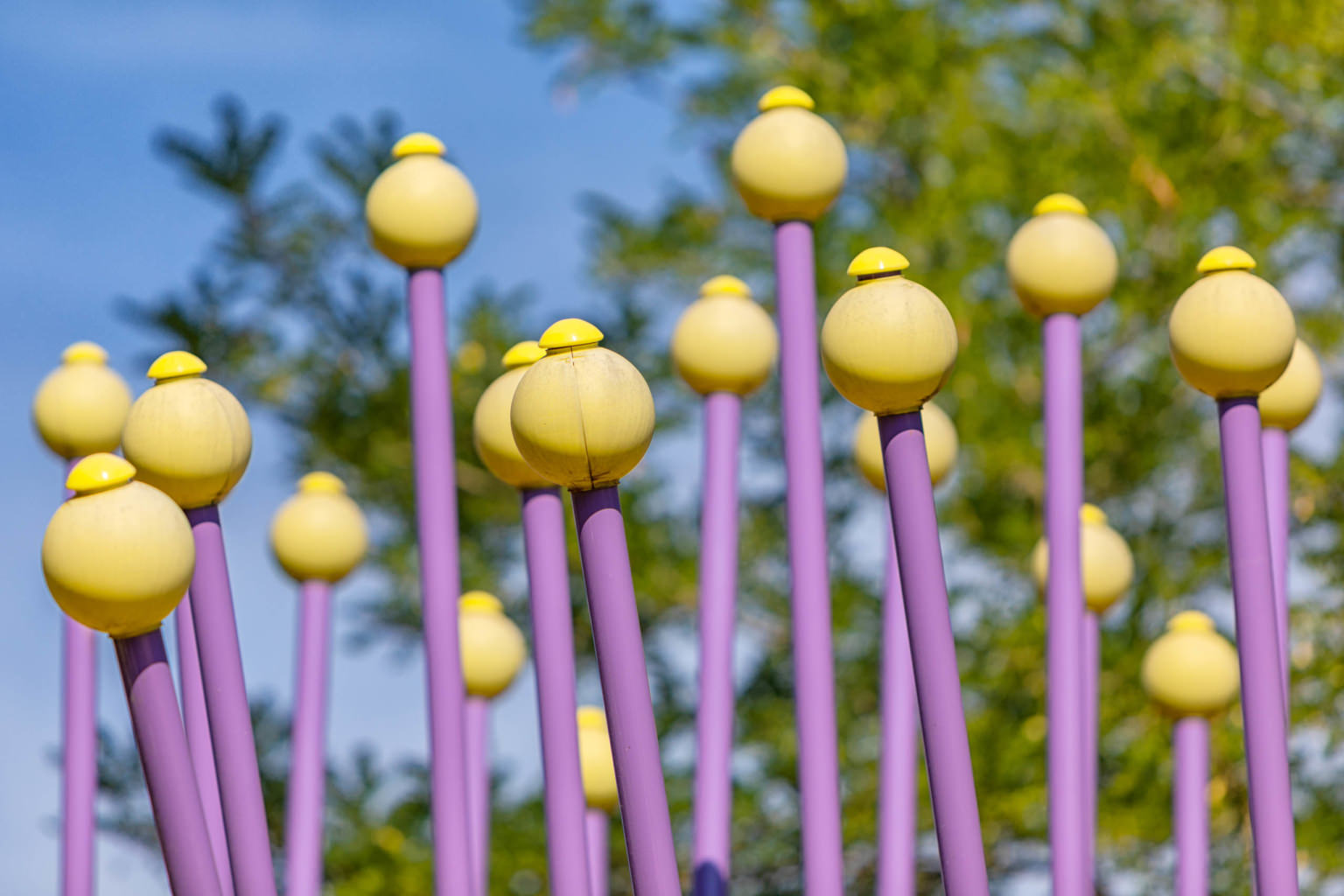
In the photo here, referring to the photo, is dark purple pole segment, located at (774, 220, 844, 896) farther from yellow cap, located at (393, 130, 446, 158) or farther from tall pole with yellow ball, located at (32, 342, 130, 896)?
tall pole with yellow ball, located at (32, 342, 130, 896)

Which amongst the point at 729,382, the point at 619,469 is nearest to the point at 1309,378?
the point at 729,382

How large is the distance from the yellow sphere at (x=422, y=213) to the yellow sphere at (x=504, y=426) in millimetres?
171

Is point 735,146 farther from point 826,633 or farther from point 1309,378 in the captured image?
point 1309,378

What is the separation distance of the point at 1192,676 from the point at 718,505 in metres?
0.79

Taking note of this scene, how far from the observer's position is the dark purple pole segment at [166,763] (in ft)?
Answer: 4.73

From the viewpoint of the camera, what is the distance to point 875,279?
4.99 feet

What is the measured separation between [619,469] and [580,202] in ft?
16.1

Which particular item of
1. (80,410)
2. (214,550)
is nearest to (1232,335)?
(214,550)

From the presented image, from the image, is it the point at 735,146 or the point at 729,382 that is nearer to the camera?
the point at 735,146

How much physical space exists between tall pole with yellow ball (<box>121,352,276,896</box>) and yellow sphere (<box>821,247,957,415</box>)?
2.01 feet

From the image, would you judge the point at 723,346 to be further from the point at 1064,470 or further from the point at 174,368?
the point at 174,368

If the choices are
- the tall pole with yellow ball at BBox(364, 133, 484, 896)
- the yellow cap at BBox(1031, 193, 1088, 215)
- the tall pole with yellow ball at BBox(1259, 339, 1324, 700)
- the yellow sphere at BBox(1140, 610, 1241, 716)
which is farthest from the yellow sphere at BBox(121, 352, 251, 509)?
the yellow sphere at BBox(1140, 610, 1241, 716)

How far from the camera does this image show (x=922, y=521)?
4.71ft

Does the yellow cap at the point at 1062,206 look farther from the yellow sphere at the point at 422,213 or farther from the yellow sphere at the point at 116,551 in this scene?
the yellow sphere at the point at 116,551
